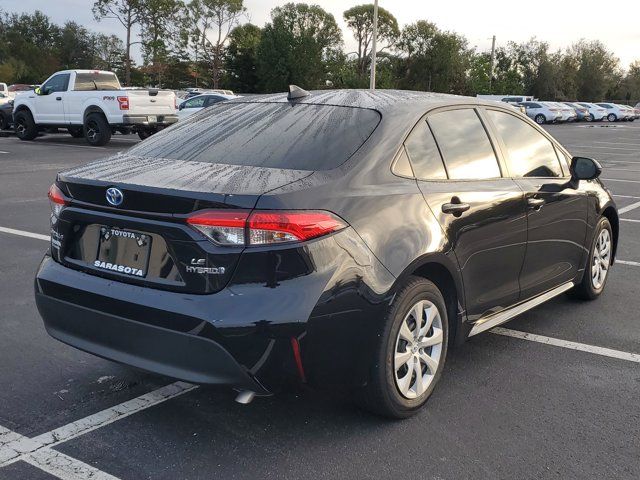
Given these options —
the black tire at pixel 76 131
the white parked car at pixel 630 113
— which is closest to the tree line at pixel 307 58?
the white parked car at pixel 630 113

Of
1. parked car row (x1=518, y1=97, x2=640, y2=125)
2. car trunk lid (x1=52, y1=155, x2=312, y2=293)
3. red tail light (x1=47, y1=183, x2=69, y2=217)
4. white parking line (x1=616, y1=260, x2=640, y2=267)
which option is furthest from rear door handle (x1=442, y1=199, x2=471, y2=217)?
parked car row (x1=518, y1=97, x2=640, y2=125)

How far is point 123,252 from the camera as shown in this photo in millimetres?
3209

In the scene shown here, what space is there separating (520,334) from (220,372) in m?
2.63

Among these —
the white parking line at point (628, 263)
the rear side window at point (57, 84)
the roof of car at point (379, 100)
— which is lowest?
the white parking line at point (628, 263)

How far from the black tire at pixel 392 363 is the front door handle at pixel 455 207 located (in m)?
0.41

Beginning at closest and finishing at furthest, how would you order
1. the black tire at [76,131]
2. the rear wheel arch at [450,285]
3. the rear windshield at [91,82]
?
the rear wheel arch at [450,285] → the rear windshield at [91,82] → the black tire at [76,131]

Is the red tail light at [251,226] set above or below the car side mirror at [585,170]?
below

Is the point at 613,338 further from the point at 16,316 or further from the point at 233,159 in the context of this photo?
the point at 16,316

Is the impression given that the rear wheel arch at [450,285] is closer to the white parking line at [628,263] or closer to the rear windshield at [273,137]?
the rear windshield at [273,137]

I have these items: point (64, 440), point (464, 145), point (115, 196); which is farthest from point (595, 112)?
point (64, 440)

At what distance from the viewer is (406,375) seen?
3467mm

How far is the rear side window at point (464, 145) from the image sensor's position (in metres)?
3.94

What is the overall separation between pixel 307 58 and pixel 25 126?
200 ft

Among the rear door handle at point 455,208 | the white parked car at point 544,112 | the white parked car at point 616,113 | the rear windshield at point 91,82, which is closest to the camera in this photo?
the rear door handle at point 455,208
